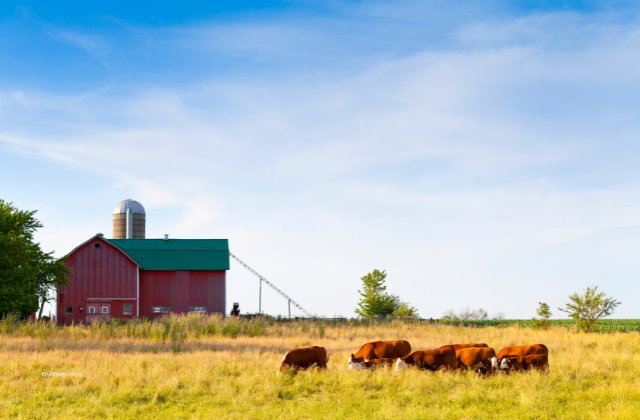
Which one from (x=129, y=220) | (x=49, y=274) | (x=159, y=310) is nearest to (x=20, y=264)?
(x=49, y=274)

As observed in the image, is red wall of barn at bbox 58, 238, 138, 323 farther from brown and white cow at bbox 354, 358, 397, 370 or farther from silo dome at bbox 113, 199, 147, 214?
brown and white cow at bbox 354, 358, 397, 370

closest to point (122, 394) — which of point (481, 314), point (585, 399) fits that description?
point (585, 399)

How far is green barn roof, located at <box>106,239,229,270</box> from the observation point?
43.8 metres

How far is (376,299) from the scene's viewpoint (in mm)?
61969

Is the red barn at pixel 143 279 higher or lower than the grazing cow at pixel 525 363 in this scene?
higher

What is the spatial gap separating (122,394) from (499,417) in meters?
8.50

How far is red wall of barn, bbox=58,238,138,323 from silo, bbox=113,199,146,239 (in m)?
10.2

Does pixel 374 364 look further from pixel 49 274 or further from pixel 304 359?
pixel 49 274

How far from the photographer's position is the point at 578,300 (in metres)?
36.0

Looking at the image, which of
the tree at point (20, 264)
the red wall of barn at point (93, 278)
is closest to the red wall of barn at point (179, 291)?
the red wall of barn at point (93, 278)

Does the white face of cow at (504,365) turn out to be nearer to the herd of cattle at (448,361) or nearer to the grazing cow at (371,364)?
the herd of cattle at (448,361)

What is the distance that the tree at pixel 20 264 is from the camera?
35438 mm

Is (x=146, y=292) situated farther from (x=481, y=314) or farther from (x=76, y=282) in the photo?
(x=481, y=314)

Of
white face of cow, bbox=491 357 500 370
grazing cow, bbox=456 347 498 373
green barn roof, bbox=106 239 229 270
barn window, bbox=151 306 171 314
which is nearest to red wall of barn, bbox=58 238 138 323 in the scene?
green barn roof, bbox=106 239 229 270
